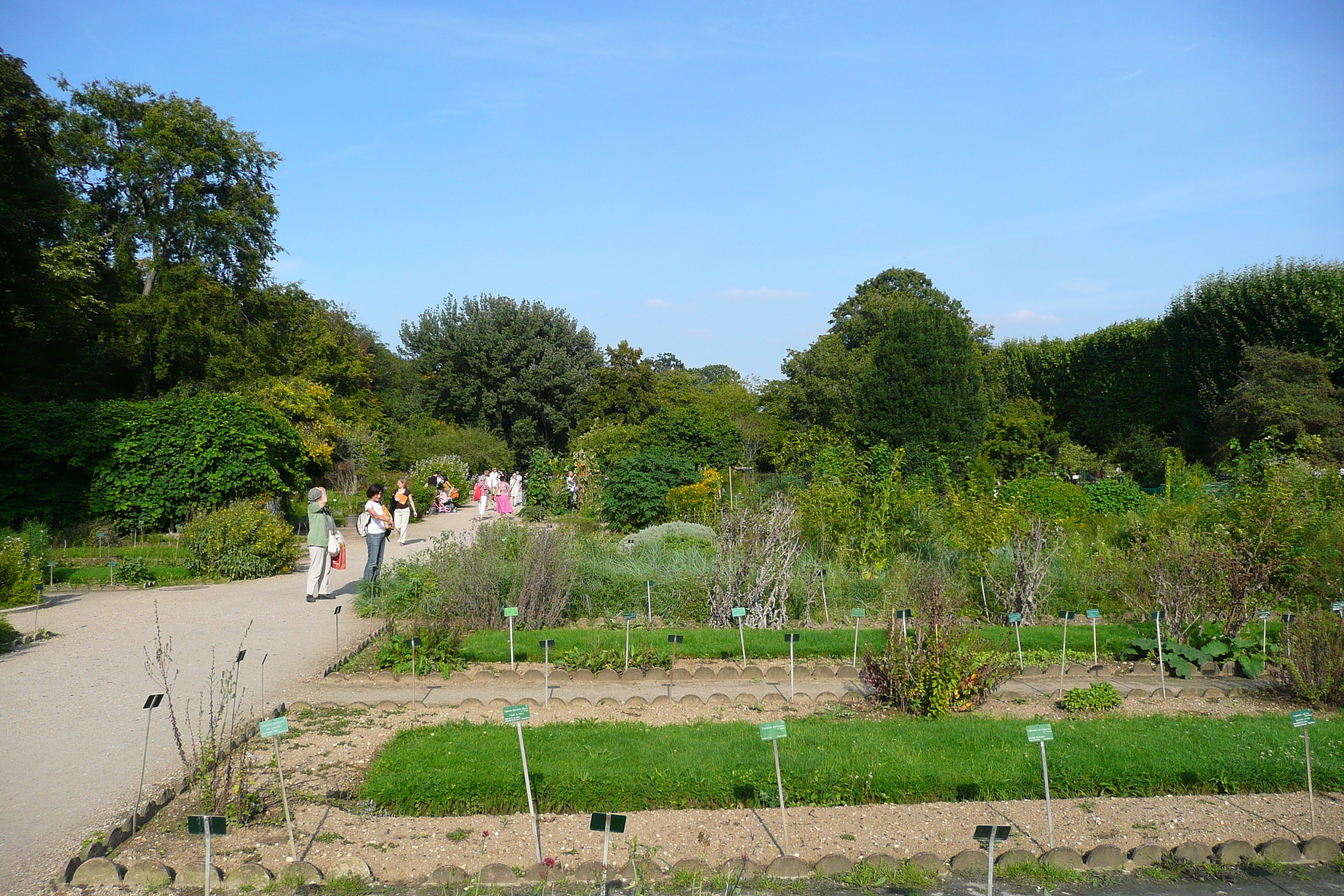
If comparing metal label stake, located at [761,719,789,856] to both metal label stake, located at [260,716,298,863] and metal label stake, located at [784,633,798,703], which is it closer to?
metal label stake, located at [784,633,798,703]

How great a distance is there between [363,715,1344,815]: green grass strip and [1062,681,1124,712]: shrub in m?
0.80

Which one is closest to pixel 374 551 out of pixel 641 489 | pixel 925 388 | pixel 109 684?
pixel 109 684

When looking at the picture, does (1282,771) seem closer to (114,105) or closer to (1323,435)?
(1323,435)

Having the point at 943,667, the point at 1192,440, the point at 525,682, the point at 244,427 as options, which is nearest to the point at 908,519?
the point at 943,667

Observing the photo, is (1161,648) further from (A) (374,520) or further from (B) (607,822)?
(A) (374,520)

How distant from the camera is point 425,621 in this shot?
873 centimetres

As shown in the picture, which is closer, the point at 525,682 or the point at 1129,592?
the point at 525,682

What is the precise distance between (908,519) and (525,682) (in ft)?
21.6

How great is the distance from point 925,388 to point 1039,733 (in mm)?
16035

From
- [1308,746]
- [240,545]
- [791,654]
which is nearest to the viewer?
[1308,746]

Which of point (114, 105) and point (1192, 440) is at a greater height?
point (114, 105)

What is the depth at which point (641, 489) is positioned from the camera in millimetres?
16969

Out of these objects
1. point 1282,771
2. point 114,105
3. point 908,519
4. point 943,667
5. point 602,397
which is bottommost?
point 1282,771

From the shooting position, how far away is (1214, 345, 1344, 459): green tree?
68.1ft
